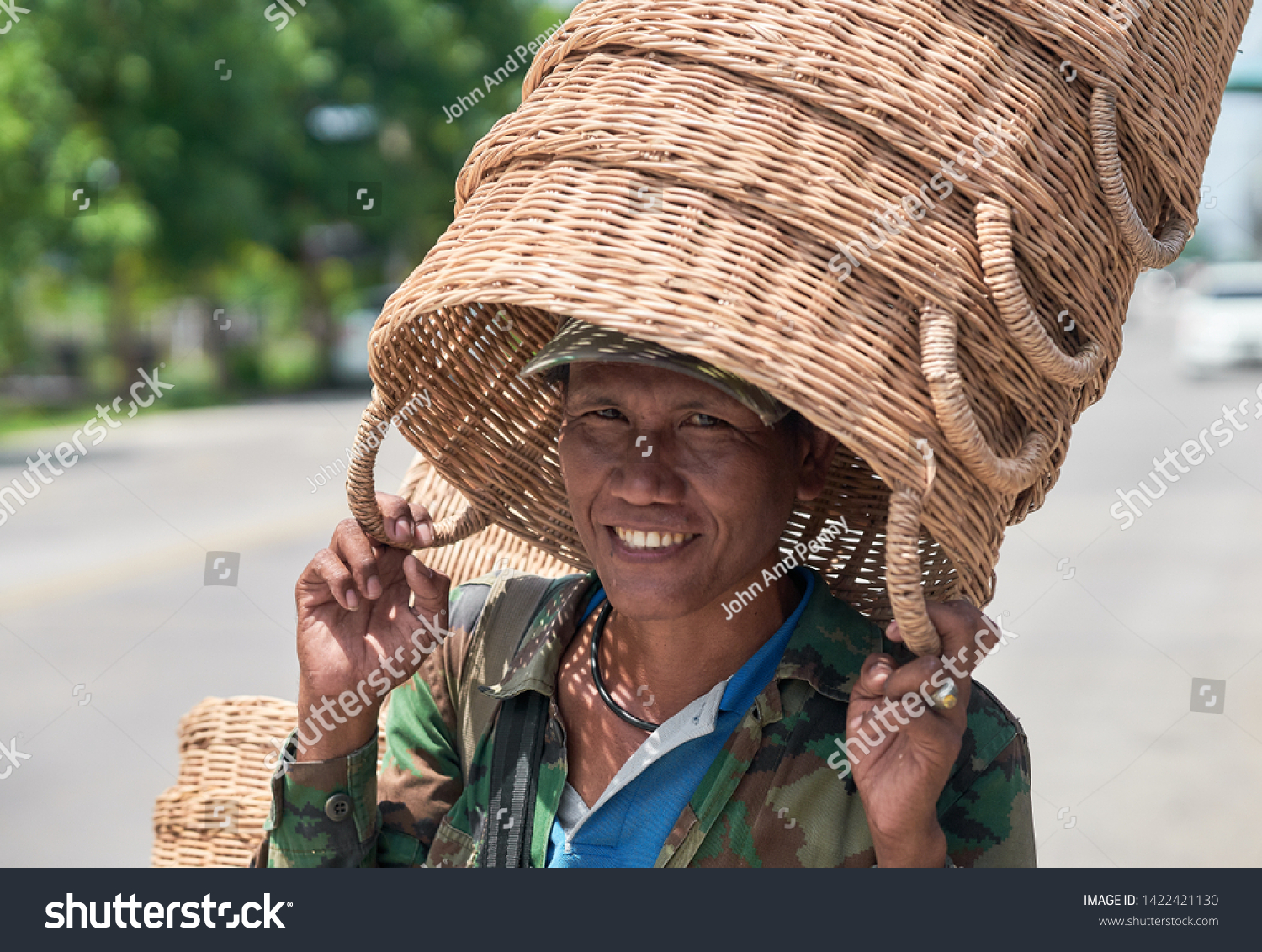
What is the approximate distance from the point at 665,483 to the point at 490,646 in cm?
45

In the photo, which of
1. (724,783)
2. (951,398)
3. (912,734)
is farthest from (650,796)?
(951,398)

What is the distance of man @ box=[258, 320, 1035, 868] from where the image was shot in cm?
142

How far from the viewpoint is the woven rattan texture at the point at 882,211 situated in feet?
4.17

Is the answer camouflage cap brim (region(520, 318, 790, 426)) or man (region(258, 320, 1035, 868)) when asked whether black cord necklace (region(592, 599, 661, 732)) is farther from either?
camouflage cap brim (region(520, 318, 790, 426))

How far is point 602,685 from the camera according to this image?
172 centimetres

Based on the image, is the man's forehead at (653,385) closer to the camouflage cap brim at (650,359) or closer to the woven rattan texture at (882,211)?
the camouflage cap brim at (650,359)

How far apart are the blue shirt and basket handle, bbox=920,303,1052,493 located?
1.67ft

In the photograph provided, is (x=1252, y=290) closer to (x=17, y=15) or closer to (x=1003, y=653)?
(x=1003, y=653)

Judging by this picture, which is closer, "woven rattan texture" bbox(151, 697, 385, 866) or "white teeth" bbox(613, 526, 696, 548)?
"white teeth" bbox(613, 526, 696, 548)

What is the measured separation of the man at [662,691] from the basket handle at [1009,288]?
0.29m

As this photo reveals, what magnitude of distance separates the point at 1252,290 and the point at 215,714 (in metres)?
15.9

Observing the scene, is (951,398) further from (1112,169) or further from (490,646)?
(490,646)

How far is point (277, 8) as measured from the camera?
53.5 feet

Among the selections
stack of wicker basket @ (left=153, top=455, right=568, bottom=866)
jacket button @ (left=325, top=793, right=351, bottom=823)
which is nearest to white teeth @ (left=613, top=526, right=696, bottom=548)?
jacket button @ (left=325, top=793, right=351, bottom=823)
